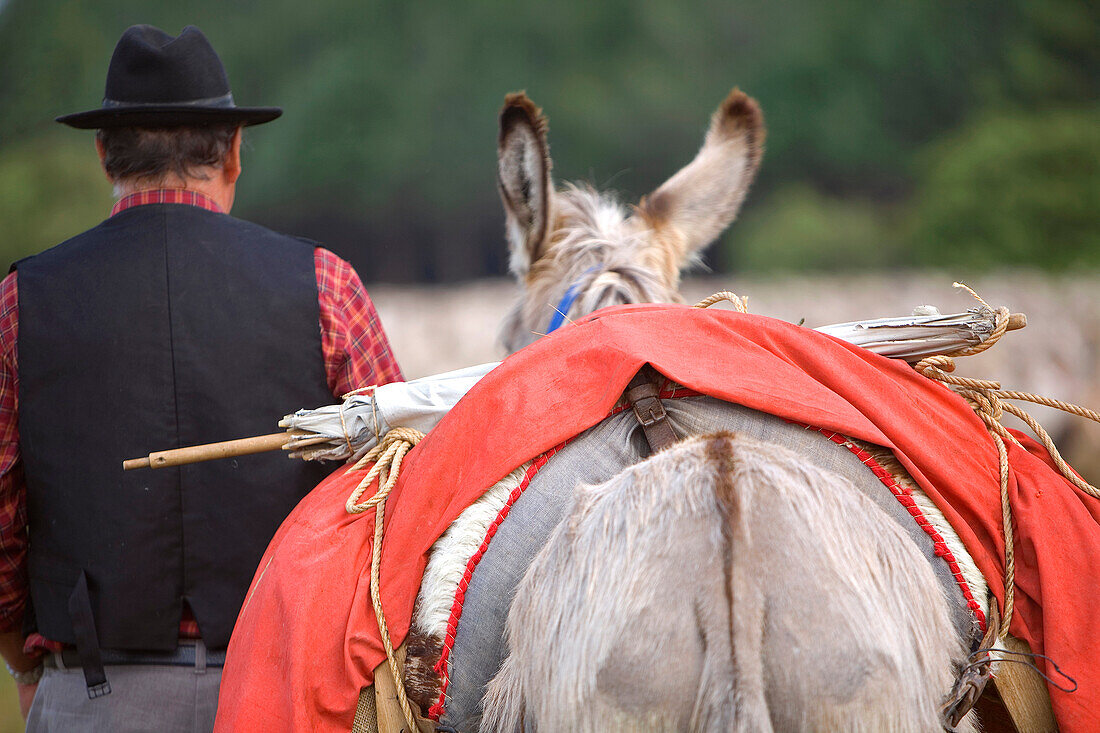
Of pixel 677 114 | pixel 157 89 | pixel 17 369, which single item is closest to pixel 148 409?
pixel 17 369

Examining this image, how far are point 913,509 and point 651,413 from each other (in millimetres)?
458

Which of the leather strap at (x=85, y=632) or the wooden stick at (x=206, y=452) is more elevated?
the wooden stick at (x=206, y=452)

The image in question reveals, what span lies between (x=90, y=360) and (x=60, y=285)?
199 millimetres

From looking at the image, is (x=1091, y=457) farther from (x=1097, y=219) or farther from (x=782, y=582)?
(x=1097, y=219)

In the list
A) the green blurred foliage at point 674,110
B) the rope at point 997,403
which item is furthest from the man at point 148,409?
the green blurred foliage at point 674,110

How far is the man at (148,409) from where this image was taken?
1964 millimetres

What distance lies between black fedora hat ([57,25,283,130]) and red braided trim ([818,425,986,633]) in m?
1.63

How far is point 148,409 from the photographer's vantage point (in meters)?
1.97

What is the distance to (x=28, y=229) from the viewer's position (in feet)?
36.5

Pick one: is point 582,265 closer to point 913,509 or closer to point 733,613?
point 913,509

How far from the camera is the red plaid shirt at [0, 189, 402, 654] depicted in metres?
2.01

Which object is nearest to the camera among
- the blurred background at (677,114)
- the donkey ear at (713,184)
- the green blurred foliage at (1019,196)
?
the donkey ear at (713,184)

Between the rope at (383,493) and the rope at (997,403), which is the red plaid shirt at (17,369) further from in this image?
the rope at (997,403)

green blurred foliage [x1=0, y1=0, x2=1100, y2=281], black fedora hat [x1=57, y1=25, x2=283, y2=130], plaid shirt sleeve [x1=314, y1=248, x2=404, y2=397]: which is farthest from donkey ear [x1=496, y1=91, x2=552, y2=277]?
green blurred foliage [x1=0, y1=0, x2=1100, y2=281]
